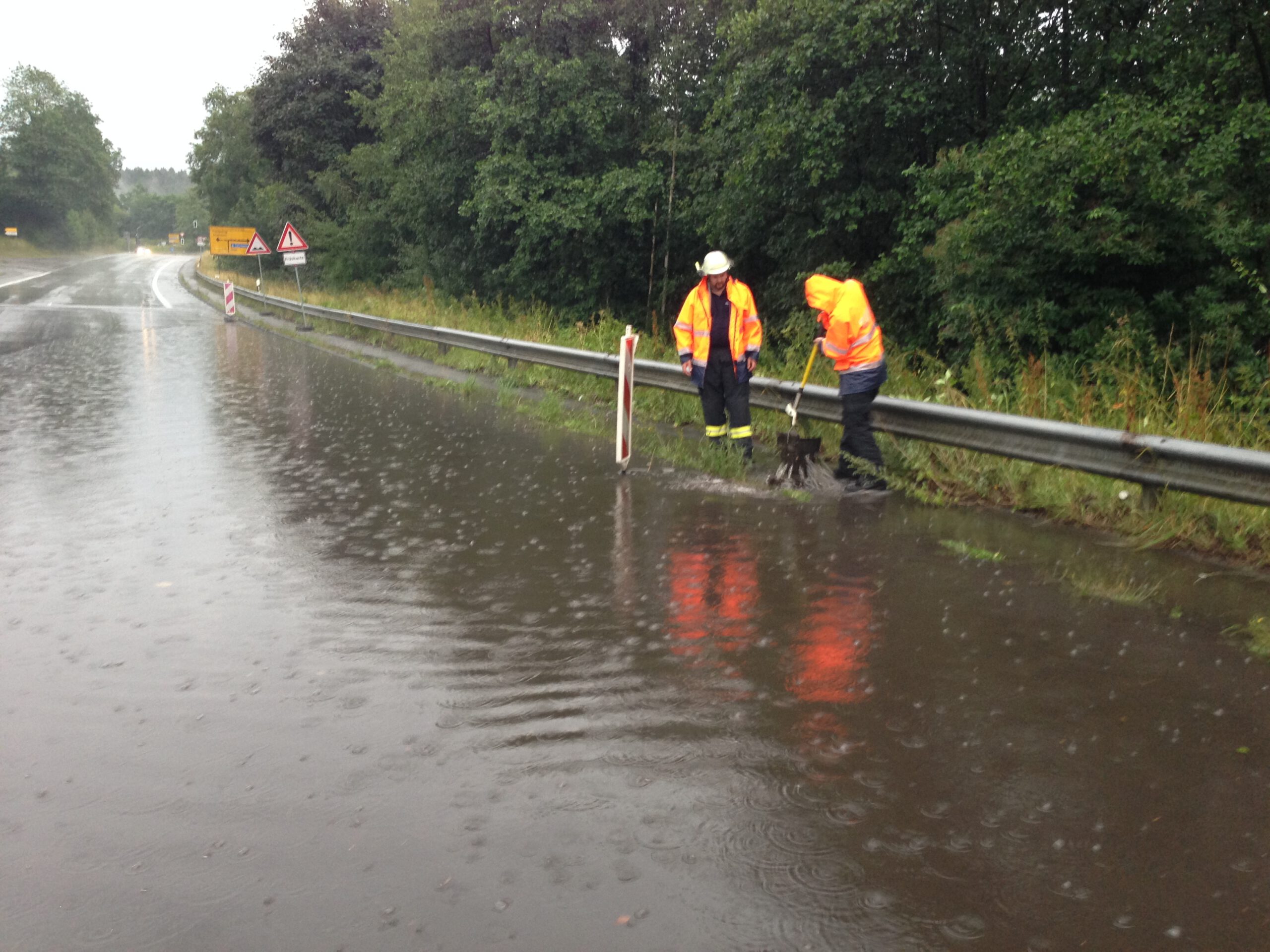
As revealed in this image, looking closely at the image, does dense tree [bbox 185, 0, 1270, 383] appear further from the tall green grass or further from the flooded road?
the flooded road

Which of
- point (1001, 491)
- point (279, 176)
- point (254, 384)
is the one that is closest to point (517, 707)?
point (1001, 491)

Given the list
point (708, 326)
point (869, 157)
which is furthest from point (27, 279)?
point (708, 326)

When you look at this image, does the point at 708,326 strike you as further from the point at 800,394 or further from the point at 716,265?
the point at 800,394

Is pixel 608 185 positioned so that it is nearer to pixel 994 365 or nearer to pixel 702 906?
pixel 994 365

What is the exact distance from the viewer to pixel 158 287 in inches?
2119

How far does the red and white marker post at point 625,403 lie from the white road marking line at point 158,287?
32.8 m

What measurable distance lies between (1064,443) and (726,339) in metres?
3.18

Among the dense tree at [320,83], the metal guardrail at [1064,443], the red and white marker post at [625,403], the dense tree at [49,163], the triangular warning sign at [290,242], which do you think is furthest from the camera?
the dense tree at [49,163]

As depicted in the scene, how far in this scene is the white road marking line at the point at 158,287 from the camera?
135 feet

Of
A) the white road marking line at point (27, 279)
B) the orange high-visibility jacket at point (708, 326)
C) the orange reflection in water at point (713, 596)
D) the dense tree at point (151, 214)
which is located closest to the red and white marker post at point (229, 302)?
the white road marking line at point (27, 279)

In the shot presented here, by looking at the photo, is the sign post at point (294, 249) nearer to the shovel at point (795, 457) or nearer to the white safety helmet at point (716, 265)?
the white safety helmet at point (716, 265)

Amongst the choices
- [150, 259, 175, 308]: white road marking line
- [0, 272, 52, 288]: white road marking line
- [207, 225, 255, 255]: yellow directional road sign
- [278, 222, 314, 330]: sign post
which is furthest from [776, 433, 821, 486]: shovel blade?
[0, 272, 52, 288]: white road marking line

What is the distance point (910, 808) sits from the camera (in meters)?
3.76

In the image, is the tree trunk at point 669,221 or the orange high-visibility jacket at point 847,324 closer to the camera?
the orange high-visibility jacket at point 847,324
